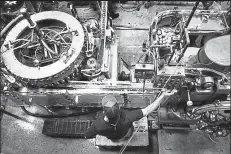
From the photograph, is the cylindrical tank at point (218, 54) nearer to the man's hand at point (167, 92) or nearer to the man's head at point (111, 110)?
the man's hand at point (167, 92)

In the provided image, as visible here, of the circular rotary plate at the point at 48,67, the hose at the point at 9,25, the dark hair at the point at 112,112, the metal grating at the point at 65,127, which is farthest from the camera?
the metal grating at the point at 65,127

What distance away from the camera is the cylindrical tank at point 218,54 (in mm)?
3372

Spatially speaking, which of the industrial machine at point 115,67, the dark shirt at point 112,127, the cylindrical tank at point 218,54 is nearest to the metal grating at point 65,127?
the industrial machine at point 115,67

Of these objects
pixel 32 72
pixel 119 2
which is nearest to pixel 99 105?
pixel 32 72

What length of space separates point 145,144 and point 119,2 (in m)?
3.23

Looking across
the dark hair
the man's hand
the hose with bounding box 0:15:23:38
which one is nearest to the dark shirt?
the dark hair

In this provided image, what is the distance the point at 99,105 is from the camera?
4.29 meters

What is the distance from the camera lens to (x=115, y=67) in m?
4.09

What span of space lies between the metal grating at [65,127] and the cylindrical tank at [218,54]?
7.66 ft

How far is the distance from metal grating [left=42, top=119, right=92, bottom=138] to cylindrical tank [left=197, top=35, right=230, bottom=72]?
7.66 feet

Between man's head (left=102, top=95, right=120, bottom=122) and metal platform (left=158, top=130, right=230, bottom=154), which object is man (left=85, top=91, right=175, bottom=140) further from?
metal platform (left=158, top=130, right=230, bottom=154)

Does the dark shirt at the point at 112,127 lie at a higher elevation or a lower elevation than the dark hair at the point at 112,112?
lower

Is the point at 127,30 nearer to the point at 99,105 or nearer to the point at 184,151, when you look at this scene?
the point at 99,105

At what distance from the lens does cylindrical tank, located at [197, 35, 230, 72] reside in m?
3.37
